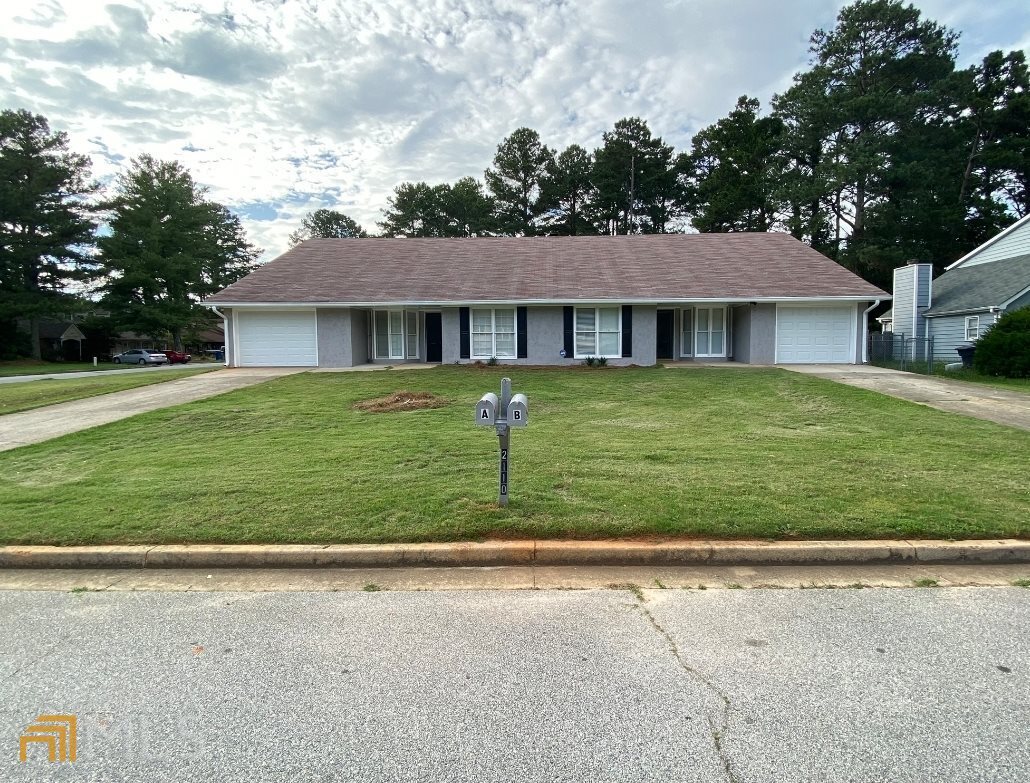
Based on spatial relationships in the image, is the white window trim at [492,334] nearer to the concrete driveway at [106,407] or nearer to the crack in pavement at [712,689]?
the concrete driveway at [106,407]

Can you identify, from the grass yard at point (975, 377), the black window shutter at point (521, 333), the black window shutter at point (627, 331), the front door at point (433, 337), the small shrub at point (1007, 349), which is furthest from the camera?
the front door at point (433, 337)

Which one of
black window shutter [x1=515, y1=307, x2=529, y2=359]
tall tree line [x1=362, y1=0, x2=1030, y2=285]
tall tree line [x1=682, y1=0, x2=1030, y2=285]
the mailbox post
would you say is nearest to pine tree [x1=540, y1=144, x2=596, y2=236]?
tall tree line [x1=362, y1=0, x2=1030, y2=285]

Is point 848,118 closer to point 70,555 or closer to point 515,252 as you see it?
point 515,252

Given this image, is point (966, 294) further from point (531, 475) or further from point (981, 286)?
point (531, 475)

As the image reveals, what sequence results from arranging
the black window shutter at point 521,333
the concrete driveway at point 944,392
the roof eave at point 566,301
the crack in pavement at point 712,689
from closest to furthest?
the crack in pavement at point 712,689
the concrete driveway at point 944,392
the roof eave at point 566,301
the black window shutter at point 521,333

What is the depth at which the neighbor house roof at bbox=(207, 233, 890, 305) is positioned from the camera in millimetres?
18844

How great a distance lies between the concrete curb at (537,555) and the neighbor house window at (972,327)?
72.6 feet

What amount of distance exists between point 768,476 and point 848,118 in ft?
113

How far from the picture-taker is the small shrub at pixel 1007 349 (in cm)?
1542

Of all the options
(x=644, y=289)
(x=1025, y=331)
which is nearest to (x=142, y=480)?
(x=644, y=289)

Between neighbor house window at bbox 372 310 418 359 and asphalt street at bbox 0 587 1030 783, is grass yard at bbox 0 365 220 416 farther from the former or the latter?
asphalt street at bbox 0 587 1030 783

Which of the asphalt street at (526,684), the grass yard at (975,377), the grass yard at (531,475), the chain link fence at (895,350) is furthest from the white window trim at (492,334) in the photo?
the asphalt street at (526,684)

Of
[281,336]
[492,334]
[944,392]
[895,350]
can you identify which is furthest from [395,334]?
[895,350]

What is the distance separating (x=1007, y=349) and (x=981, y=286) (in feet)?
29.6
